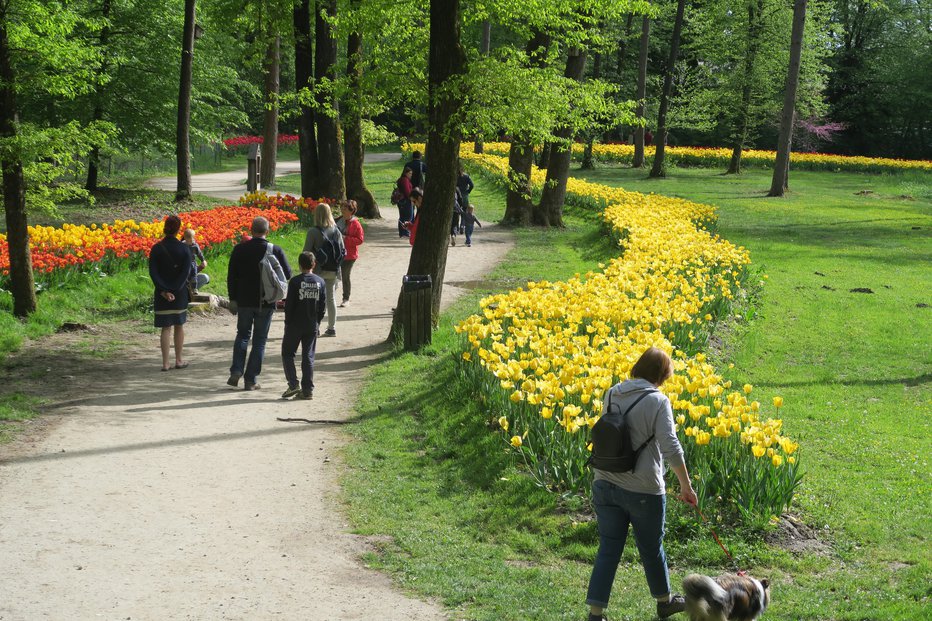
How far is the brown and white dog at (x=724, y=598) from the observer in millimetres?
4859

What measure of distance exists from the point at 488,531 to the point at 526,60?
28.6 ft

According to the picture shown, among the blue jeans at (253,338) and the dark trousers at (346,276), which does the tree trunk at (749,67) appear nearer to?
the dark trousers at (346,276)

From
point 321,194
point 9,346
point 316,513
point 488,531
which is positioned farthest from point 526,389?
point 321,194

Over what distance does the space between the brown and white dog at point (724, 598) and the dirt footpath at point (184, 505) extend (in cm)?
154

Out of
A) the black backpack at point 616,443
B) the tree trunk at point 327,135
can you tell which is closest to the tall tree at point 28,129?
the black backpack at point 616,443

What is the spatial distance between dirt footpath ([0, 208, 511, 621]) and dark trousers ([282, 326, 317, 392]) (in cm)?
23

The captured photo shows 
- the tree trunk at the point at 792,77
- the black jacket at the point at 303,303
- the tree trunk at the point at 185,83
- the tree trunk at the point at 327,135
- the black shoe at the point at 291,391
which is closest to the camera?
the black jacket at the point at 303,303

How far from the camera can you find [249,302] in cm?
1066

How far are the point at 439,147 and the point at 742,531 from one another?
723 centimetres

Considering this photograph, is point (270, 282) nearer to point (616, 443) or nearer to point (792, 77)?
point (616, 443)

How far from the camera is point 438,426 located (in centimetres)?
948

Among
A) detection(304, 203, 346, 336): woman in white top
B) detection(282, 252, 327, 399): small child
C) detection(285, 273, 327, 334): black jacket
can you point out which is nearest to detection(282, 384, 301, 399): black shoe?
detection(282, 252, 327, 399): small child

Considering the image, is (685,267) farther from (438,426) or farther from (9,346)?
(9,346)

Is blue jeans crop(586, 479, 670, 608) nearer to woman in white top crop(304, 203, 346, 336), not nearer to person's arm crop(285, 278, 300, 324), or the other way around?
person's arm crop(285, 278, 300, 324)
